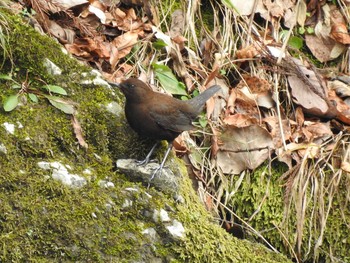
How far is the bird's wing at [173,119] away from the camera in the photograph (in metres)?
4.32

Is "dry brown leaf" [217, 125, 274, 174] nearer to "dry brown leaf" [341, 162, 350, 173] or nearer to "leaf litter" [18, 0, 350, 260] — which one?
"leaf litter" [18, 0, 350, 260]

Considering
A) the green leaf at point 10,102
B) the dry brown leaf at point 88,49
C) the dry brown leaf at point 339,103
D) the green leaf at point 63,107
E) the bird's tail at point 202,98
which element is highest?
the green leaf at point 10,102

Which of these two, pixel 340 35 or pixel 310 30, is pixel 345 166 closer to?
pixel 340 35

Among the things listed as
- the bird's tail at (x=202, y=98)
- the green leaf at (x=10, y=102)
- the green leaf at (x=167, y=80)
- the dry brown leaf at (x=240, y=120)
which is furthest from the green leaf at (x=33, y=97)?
the dry brown leaf at (x=240, y=120)

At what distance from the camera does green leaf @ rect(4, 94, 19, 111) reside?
12.1 ft

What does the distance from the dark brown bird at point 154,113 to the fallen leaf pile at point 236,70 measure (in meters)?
0.35

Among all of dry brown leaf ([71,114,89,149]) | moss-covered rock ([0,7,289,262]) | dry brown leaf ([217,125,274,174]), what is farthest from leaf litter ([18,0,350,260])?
dry brown leaf ([71,114,89,149])

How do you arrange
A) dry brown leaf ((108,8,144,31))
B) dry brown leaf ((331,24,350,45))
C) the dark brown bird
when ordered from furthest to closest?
dry brown leaf ((331,24,350,45)) → dry brown leaf ((108,8,144,31)) → the dark brown bird

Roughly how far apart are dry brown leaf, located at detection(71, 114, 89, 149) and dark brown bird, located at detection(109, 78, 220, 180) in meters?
0.36

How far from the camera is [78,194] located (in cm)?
358

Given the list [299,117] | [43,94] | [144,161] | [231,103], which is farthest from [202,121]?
[43,94]

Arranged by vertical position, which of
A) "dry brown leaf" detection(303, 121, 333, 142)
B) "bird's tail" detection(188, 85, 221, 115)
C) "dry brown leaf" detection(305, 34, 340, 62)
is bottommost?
"dry brown leaf" detection(303, 121, 333, 142)

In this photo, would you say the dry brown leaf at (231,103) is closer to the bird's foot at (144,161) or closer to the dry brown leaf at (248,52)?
the dry brown leaf at (248,52)

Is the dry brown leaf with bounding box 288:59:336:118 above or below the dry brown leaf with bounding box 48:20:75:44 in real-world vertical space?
below
